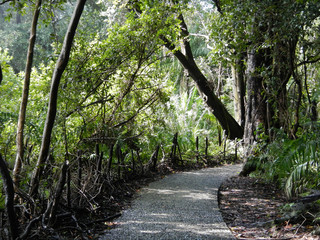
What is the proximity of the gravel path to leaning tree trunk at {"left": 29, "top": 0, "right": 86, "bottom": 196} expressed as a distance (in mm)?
1054

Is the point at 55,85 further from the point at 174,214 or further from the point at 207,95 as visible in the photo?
the point at 207,95

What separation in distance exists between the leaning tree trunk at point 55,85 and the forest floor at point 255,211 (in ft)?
8.09

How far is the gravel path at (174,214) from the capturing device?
12.2ft

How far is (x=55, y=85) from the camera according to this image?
11.9ft

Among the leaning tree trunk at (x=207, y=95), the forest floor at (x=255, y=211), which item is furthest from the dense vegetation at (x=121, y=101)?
the leaning tree trunk at (x=207, y=95)

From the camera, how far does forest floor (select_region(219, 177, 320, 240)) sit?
3918 millimetres

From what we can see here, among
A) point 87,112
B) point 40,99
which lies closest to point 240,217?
point 87,112

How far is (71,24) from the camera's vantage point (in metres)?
3.49

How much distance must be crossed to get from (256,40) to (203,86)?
447cm

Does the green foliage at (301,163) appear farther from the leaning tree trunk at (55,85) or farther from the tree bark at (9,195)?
the tree bark at (9,195)

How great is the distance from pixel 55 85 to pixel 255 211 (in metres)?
3.47

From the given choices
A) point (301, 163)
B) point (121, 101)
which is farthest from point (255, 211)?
point (121, 101)

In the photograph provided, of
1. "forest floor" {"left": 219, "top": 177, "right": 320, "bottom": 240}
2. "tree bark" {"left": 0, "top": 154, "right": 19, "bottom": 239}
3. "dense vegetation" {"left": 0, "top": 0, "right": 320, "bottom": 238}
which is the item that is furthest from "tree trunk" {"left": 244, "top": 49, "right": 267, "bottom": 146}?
"tree bark" {"left": 0, "top": 154, "right": 19, "bottom": 239}

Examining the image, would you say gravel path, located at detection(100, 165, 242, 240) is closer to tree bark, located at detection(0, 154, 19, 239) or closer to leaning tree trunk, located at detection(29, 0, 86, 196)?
tree bark, located at detection(0, 154, 19, 239)
